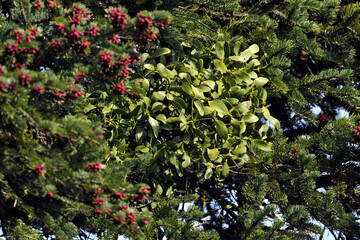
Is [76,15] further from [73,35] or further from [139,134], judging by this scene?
[139,134]

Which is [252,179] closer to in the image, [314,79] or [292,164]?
[292,164]

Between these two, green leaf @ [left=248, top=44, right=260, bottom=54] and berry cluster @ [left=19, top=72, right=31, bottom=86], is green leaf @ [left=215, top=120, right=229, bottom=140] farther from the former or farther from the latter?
berry cluster @ [left=19, top=72, right=31, bottom=86]

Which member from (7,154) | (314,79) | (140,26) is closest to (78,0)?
(140,26)

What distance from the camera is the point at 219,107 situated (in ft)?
6.43

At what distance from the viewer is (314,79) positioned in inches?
88.2

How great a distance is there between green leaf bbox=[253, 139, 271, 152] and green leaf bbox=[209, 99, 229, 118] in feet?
0.76

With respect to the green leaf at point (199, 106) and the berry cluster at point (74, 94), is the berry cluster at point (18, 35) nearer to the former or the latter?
the berry cluster at point (74, 94)

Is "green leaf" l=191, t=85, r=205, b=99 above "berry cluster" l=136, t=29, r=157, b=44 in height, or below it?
above

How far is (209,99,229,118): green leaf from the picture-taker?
6.41 ft

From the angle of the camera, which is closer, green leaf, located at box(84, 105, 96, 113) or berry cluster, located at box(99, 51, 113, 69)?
berry cluster, located at box(99, 51, 113, 69)

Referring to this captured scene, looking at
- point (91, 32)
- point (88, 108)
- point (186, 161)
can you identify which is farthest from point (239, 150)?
point (91, 32)

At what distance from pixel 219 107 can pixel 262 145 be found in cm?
30

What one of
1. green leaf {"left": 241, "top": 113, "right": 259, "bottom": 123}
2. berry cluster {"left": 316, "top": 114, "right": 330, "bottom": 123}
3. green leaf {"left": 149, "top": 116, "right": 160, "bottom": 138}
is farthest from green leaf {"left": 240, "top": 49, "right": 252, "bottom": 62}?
berry cluster {"left": 316, "top": 114, "right": 330, "bottom": 123}

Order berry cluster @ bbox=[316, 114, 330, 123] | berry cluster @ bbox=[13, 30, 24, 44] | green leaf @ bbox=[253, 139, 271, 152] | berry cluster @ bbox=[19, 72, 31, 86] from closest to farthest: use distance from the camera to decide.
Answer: berry cluster @ bbox=[19, 72, 31, 86], berry cluster @ bbox=[13, 30, 24, 44], green leaf @ bbox=[253, 139, 271, 152], berry cluster @ bbox=[316, 114, 330, 123]
